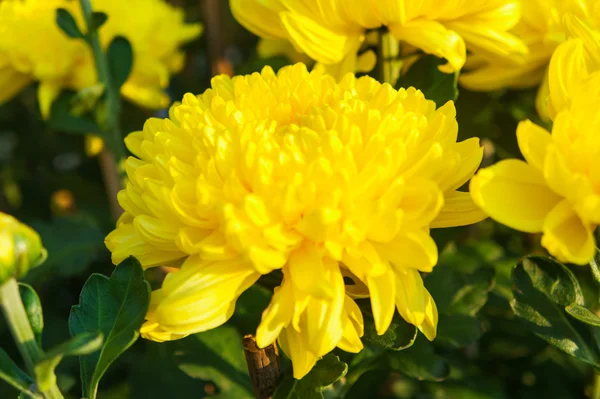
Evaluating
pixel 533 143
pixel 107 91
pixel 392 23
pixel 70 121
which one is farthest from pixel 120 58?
pixel 533 143

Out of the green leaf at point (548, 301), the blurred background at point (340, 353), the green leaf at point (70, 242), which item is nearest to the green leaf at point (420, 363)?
the blurred background at point (340, 353)

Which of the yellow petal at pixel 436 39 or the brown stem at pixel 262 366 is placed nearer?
the brown stem at pixel 262 366

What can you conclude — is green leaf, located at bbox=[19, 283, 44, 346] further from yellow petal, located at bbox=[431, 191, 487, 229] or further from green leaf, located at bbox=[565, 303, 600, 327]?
green leaf, located at bbox=[565, 303, 600, 327]

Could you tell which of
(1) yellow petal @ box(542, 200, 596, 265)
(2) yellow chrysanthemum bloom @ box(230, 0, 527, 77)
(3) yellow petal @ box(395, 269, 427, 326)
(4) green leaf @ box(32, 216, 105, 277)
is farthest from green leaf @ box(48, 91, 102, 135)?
(1) yellow petal @ box(542, 200, 596, 265)

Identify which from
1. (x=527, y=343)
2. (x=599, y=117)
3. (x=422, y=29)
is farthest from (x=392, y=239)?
(x=527, y=343)

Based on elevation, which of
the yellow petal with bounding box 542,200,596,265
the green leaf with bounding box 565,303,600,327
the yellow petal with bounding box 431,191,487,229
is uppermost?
the yellow petal with bounding box 542,200,596,265

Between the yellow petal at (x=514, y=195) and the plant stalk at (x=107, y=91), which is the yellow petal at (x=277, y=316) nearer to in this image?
the yellow petal at (x=514, y=195)

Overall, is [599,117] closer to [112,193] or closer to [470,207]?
[470,207]
